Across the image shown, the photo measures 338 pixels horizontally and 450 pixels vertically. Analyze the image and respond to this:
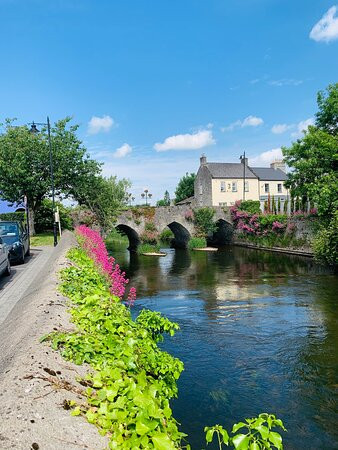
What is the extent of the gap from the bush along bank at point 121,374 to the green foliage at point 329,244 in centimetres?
2100

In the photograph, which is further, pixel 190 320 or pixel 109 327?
pixel 190 320

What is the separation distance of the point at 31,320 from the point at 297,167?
30.7 m

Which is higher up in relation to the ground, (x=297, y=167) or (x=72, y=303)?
(x=297, y=167)

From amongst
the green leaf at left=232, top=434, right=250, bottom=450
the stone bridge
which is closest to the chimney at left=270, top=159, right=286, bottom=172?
the stone bridge

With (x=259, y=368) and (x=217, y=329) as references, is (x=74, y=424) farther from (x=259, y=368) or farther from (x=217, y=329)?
(x=217, y=329)

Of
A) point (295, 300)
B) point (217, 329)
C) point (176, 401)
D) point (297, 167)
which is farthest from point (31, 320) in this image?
point (297, 167)

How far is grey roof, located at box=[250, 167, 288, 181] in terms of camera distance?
206 feet

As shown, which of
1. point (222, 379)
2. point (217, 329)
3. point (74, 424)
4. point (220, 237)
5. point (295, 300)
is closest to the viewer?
point (74, 424)

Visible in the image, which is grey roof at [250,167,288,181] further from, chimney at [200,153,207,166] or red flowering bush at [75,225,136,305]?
red flowering bush at [75,225,136,305]

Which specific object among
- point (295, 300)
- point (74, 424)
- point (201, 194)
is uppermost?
point (201, 194)

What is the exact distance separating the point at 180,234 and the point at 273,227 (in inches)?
527

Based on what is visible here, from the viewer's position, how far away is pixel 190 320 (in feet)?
49.1

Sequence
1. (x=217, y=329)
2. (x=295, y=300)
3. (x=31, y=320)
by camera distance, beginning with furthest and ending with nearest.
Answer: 1. (x=295, y=300)
2. (x=217, y=329)
3. (x=31, y=320)

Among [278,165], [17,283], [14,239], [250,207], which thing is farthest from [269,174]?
[17,283]
